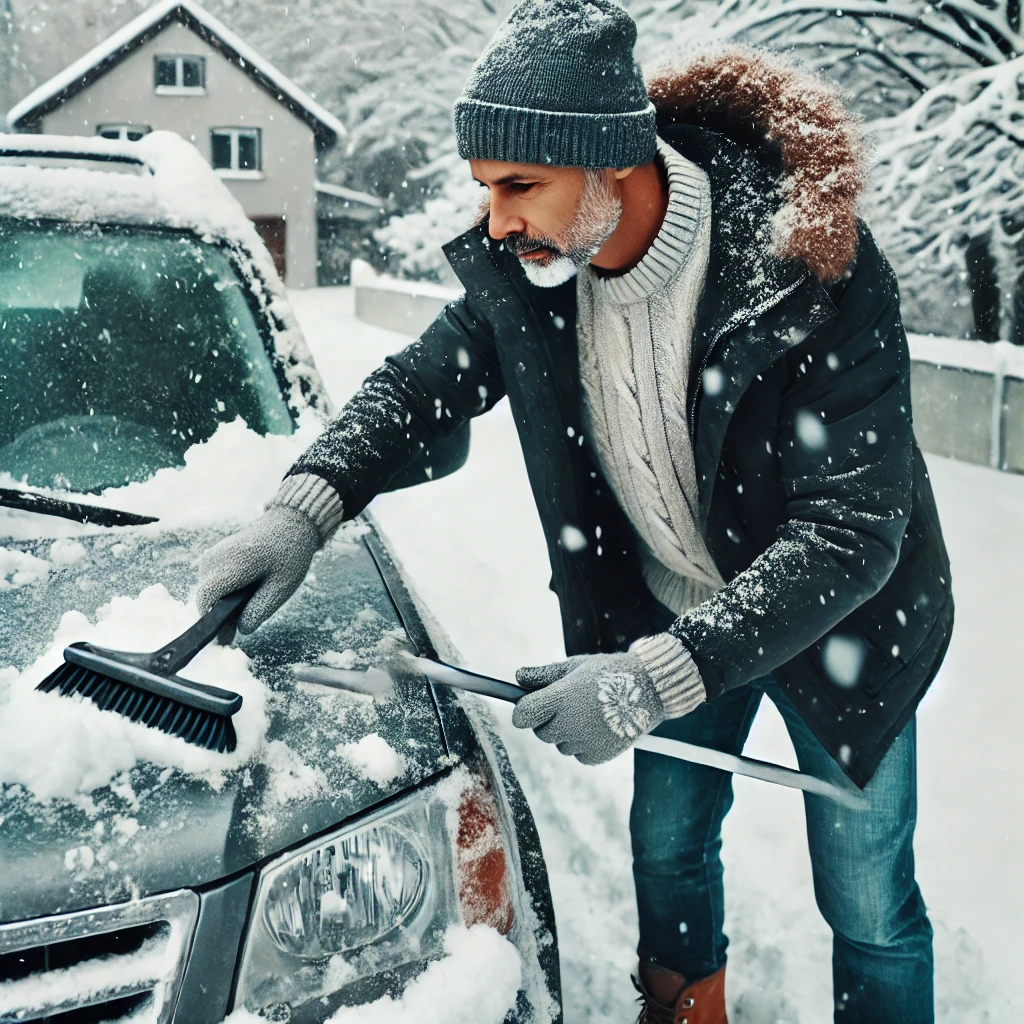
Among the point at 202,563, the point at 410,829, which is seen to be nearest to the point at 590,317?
the point at 202,563

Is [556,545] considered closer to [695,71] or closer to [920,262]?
[695,71]

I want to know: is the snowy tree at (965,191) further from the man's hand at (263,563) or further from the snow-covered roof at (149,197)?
the man's hand at (263,563)

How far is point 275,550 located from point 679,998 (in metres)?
1.23

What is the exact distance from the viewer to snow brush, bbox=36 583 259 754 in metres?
1.37

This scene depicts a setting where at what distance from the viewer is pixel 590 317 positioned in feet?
5.69

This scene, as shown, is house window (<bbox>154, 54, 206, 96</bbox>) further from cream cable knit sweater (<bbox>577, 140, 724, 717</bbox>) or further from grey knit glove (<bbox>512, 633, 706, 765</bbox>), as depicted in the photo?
grey knit glove (<bbox>512, 633, 706, 765</bbox>)

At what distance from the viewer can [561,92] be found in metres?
1.49

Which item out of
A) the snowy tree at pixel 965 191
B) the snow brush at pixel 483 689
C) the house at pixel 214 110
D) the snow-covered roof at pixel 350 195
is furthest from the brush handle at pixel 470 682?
the snow-covered roof at pixel 350 195

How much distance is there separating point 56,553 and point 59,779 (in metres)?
0.63

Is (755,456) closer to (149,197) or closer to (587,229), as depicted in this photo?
(587,229)

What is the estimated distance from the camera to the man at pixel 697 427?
143cm

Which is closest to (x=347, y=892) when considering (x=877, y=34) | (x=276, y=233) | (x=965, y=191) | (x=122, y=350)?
(x=122, y=350)

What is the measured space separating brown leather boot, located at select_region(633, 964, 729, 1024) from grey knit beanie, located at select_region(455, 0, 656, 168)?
5.20 feet

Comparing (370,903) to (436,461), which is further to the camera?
(436,461)
